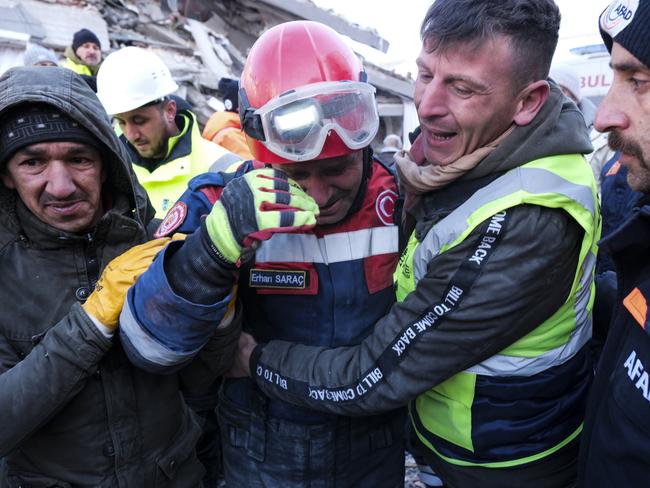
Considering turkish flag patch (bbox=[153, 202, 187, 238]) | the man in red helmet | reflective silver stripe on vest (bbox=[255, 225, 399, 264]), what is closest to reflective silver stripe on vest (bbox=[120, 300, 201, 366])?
the man in red helmet

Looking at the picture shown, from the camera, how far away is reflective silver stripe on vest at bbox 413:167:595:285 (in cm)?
143

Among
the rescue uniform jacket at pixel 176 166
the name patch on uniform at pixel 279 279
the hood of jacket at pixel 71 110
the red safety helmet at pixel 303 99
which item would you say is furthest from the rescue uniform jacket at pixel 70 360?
the rescue uniform jacket at pixel 176 166

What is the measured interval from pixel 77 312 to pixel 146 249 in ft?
0.94

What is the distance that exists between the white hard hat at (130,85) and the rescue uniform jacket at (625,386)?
3.35 m

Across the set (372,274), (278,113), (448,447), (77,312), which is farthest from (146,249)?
(448,447)

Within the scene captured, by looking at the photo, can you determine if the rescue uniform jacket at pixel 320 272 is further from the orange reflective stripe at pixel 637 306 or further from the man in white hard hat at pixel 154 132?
the man in white hard hat at pixel 154 132

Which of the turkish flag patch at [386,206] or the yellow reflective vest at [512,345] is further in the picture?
the turkish flag patch at [386,206]

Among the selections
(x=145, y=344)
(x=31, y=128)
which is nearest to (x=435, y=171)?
(x=145, y=344)

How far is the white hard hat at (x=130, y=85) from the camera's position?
3.79 m

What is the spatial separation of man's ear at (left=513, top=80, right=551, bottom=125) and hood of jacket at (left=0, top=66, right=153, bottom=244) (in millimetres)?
1348

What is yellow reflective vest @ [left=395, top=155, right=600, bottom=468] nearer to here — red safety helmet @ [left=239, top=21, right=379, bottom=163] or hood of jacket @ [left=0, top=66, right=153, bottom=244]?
red safety helmet @ [left=239, top=21, right=379, bottom=163]

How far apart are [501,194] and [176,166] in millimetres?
2829

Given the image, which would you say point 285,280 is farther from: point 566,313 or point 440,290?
point 566,313

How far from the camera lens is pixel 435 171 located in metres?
1.64
